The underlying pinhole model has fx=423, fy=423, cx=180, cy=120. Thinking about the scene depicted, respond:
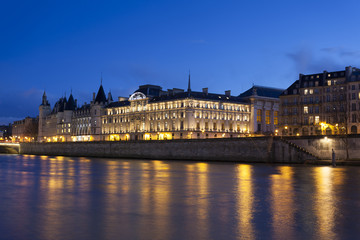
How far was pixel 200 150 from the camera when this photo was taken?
68875mm

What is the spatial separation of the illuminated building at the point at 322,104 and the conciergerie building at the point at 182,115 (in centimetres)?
1511

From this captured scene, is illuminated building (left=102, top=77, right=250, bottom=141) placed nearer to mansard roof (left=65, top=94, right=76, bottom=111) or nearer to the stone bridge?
the stone bridge

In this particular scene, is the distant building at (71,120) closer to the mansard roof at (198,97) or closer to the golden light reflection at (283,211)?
the mansard roof at (198,97)

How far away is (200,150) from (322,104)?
986 inches

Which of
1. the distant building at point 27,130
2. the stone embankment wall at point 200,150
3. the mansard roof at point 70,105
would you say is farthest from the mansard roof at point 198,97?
the distant building at point 27,130

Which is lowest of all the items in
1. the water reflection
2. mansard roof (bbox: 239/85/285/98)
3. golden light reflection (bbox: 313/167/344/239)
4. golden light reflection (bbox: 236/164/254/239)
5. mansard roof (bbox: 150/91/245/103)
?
golden light reflection (bbox: 313/167/344/239)

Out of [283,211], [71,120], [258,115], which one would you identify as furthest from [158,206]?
[71,120]

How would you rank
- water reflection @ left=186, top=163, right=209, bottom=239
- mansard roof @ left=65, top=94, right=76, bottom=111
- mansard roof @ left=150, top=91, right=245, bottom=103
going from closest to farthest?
water reflection @ left=186, top=163, right=209, bottom=239
mansard roof @ left=150, top=91, right=245, bottom=103
mansard roof @ left=65, top=94, right=76, bottom=111

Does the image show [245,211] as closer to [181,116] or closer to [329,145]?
[329,145]

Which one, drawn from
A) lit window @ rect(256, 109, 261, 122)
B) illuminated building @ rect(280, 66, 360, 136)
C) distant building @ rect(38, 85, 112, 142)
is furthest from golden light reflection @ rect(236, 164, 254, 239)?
distant building @ rect(38, 85, 112, 142)

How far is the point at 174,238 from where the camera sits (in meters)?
11.2

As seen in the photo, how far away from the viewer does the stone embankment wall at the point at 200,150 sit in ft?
187

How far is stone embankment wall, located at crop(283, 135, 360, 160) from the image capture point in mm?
52281

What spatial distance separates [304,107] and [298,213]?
6774cm
